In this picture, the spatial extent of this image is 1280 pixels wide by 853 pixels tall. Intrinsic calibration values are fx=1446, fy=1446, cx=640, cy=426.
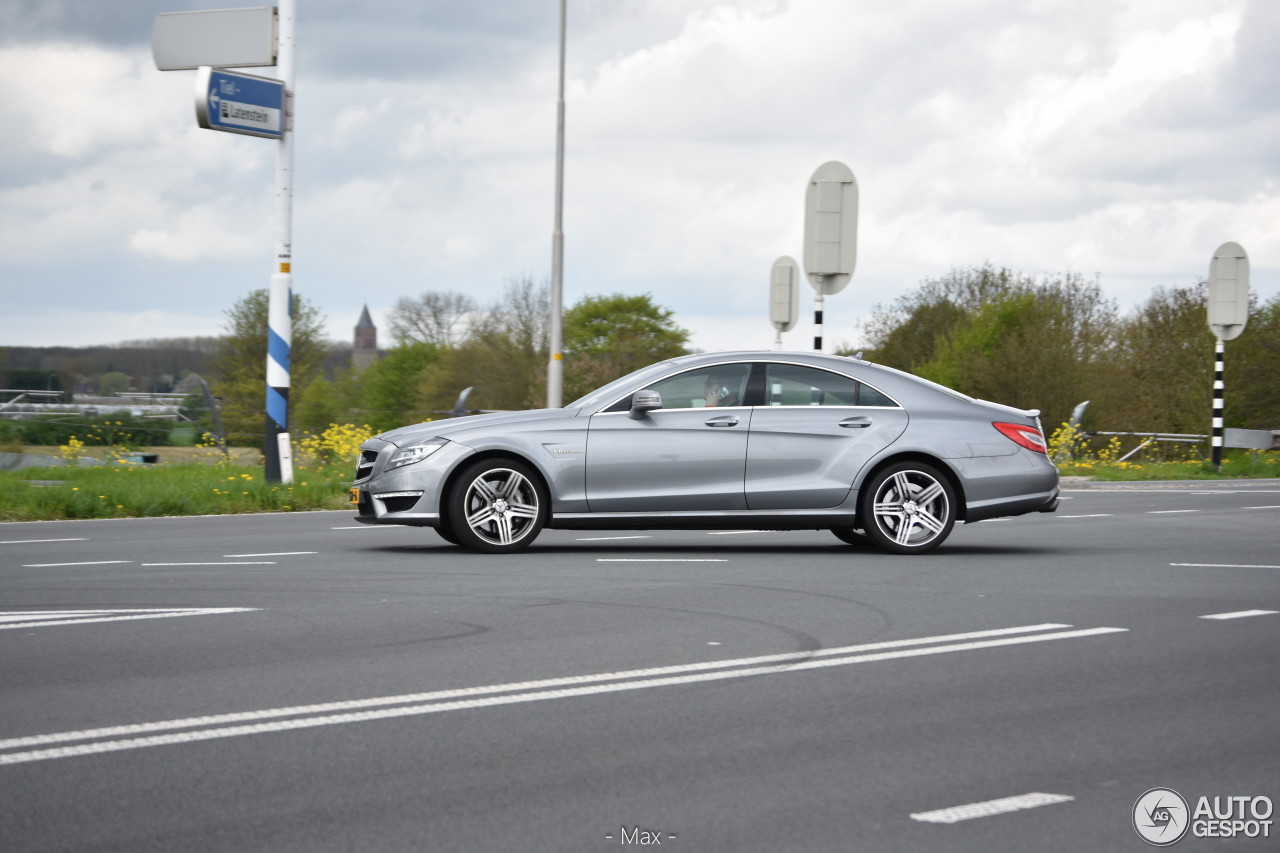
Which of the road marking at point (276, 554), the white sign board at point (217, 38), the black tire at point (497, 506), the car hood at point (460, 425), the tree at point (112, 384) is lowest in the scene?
the road marking at point (276, 554)

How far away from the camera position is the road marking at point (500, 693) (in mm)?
5035

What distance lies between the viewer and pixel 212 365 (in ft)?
214

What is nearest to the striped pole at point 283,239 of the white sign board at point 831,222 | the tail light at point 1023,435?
the white sign board at point 831,222

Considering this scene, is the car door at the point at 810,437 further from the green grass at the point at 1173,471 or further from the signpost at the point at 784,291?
the signpost at the point at 784,291

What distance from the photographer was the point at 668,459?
11.0 m

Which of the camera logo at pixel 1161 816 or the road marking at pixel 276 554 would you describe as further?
the road marking at pixel 276 554

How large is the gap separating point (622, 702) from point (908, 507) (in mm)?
5985

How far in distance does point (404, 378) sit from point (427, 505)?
3360 inches

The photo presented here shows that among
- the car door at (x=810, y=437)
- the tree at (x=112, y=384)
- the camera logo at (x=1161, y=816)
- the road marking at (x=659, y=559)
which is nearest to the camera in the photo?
the camera logo at (x=1161, y=816)

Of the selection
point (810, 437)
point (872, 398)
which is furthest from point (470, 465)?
point (872, 398)

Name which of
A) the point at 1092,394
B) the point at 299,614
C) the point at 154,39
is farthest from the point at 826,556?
the point at 1092,394

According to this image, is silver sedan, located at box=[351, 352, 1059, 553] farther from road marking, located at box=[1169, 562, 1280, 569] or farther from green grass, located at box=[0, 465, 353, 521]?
green grass, located at box=[0, 465, 353, 521]

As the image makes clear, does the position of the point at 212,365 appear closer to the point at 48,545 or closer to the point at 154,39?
the point at 154,39

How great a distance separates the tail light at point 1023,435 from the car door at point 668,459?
206cm
